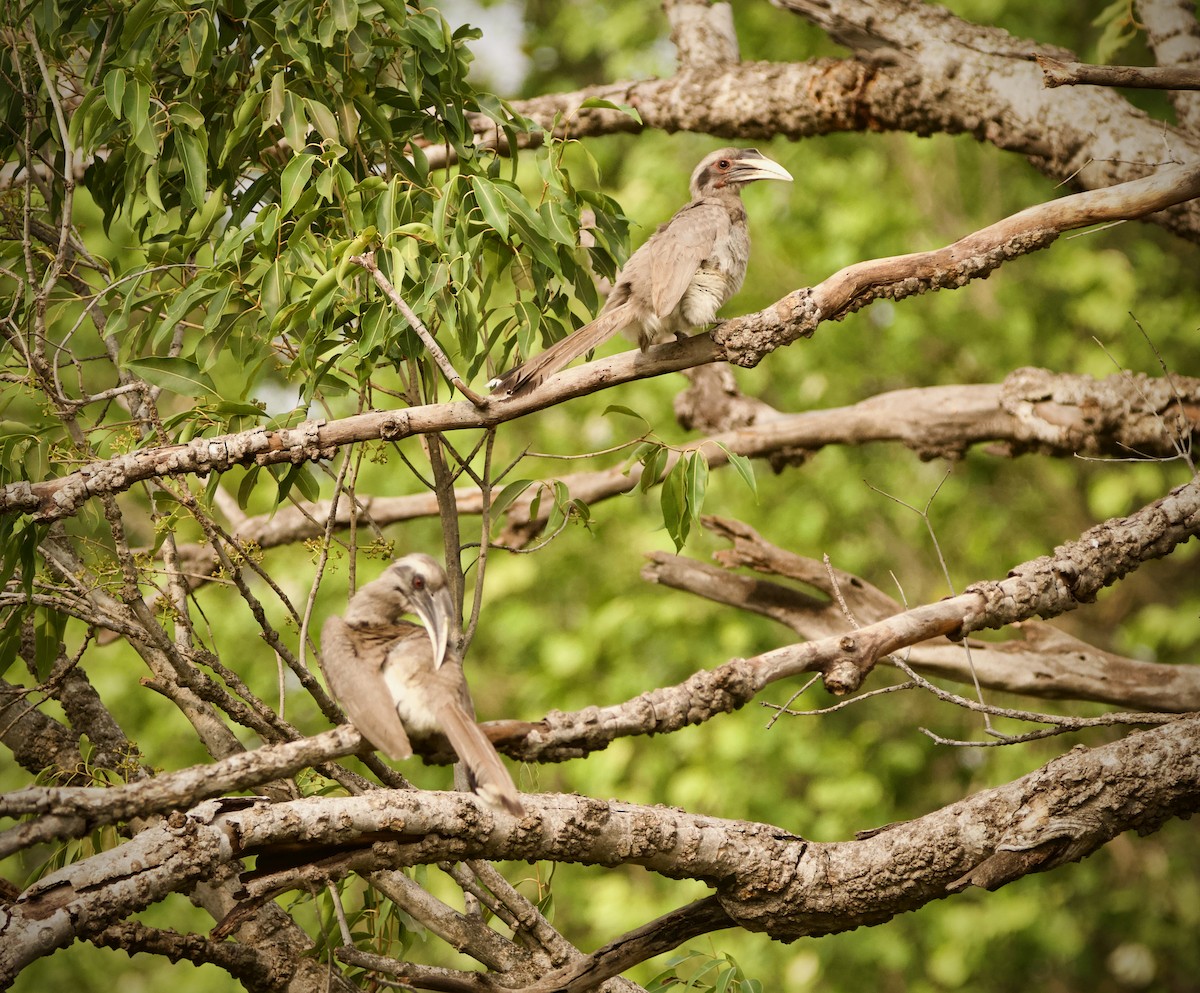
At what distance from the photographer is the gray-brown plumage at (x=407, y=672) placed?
2768 mm

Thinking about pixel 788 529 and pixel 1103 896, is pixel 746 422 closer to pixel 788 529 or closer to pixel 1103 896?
pixel 788 529

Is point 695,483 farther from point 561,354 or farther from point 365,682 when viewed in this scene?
point 365,682

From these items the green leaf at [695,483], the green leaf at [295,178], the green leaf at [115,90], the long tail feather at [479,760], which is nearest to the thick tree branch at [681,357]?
the green leaf at [695,483]

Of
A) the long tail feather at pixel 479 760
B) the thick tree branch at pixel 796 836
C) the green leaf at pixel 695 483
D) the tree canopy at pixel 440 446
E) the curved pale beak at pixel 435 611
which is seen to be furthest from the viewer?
the green leaf at pixel 695 483

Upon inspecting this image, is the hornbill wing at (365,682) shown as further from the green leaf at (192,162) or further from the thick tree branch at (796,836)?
the green leaf at (192,162)

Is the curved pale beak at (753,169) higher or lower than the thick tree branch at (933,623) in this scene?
higher

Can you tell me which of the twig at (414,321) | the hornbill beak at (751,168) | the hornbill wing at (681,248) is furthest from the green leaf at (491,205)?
the hornbill beak at (751,168)

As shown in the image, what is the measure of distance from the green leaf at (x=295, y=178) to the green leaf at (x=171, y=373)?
538 mm

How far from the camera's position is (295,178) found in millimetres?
3340

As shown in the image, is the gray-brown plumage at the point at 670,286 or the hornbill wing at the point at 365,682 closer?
the hornbill wing at the point at 365,682

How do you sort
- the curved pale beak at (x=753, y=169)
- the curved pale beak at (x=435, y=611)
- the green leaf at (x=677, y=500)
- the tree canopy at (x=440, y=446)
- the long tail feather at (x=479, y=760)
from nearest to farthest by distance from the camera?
the long tail feather at (x=479, y=760) < the tree canopy at (x=440, y=446) < the curved pale beak at (x=435, y=611) < the green leaf at (x=677, y=500) < the curved pale beak at (x=753, y=169)

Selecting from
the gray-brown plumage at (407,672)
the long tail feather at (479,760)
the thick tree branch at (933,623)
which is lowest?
the thick tree branch at (933,623)

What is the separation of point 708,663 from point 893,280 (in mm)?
5953

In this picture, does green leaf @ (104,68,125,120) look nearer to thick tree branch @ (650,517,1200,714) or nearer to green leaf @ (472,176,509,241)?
green leaf @ (472,176,509,241)
